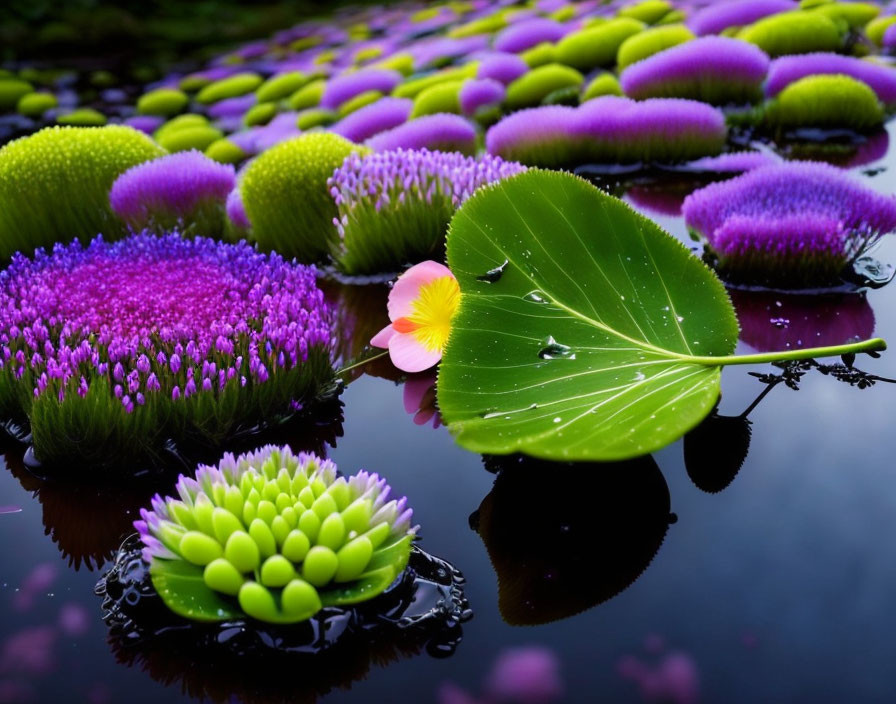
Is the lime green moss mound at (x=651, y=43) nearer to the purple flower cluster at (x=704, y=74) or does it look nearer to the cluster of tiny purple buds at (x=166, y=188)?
the purple flower cluster at (x=704, y=74)

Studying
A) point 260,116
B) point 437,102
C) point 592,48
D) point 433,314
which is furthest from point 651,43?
point 433,314

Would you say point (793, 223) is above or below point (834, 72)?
above

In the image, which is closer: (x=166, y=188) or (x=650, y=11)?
(x=166, y=188)

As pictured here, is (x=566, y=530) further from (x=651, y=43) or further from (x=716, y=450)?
(x=651, y=43)

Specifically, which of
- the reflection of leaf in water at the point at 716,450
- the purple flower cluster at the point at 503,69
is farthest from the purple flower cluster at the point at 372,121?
the reflection of leaf in water at the point at 716,450

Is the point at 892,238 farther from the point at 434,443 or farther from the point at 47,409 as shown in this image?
the point at 47,409

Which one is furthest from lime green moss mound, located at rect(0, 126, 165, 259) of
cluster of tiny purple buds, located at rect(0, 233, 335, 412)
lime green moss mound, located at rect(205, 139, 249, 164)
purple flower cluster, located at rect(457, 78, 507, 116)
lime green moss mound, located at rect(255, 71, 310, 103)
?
lime green moss mound, located at rect(255, 71, 310, 103)

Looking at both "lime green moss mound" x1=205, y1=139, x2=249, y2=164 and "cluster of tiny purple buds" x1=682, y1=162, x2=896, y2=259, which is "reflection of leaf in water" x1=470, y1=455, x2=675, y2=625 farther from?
"lime green moss mound" x1=205, y1=139, x2=249, y2=164
